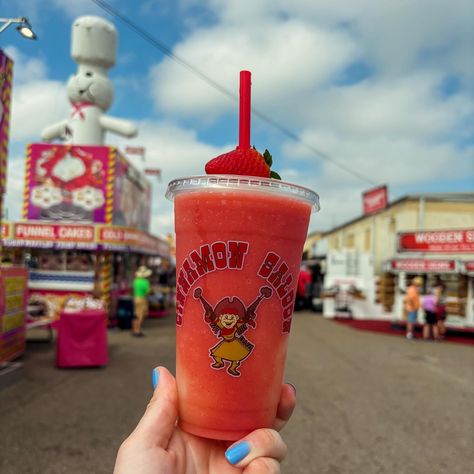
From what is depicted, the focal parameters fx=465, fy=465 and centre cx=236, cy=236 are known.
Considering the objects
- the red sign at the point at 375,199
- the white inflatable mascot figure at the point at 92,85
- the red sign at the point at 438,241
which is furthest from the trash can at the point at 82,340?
the red sign at the point at 375,199

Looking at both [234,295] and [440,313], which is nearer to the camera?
[234,295]

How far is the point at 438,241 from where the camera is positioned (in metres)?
14.1

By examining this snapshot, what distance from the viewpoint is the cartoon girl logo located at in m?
1.38

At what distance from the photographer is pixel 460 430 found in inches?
215

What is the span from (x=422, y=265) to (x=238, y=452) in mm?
14267

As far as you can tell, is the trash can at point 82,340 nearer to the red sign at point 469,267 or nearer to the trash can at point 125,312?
the trash can at point 125,312

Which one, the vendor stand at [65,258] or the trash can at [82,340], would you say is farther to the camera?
the vendor stand at [65,258]

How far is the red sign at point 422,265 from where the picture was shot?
1357 cm

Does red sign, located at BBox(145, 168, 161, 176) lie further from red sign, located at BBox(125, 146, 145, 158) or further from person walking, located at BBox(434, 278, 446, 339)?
person walking, located at BBox(434, 278, 446, 339)

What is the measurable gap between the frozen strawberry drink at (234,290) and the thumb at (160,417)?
0.15 ft

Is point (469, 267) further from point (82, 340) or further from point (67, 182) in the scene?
point (67, 182)

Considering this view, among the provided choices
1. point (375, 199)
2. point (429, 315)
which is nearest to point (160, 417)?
point (429, 315)

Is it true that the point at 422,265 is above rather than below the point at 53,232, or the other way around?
below

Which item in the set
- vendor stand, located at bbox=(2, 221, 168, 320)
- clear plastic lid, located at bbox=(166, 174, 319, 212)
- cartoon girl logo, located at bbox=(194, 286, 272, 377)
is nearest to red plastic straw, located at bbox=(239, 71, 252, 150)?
clear plastic lid, located at bbox=(166, 174, 319, 212)
